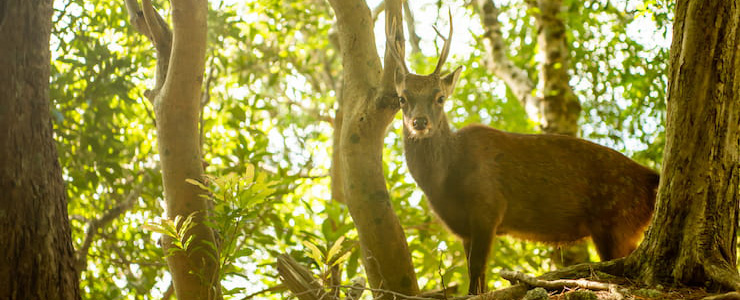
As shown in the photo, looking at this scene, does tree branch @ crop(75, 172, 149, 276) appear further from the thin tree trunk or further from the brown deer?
the thin tree trunk

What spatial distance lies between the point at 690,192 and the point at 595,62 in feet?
15.7

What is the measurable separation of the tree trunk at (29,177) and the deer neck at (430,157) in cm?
300

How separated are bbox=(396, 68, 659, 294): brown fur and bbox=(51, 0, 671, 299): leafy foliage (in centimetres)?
54

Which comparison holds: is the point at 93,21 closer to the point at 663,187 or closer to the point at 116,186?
the point at 116,186

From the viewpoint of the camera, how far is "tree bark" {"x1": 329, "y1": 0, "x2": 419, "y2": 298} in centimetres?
393

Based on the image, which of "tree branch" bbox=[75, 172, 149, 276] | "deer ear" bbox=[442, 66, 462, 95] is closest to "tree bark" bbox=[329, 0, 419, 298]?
"deer ear" bbox=[442, 66, 462, 95]

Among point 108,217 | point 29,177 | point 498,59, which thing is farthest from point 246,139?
point 498,59

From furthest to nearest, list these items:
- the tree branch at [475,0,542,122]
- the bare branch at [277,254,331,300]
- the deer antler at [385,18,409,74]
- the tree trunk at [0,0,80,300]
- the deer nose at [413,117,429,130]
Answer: the tree branch at [475,0,542,122], the deer nose at [413,117,429,130], the deer antler at [385,18,409,74], the bare branch at [277,254,331,300], the tree trunk at [0,0,80,300]

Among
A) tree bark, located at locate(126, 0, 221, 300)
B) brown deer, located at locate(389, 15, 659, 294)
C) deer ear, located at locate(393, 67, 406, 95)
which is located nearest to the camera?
tree bark, located at locate(126, 0, 221, 300)

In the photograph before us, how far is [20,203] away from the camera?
2404mm

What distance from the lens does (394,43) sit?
14.1ft

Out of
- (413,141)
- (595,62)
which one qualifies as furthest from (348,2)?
(595,62)

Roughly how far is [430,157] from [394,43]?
44.1 inches

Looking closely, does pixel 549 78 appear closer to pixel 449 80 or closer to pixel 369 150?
pixel 449 80
